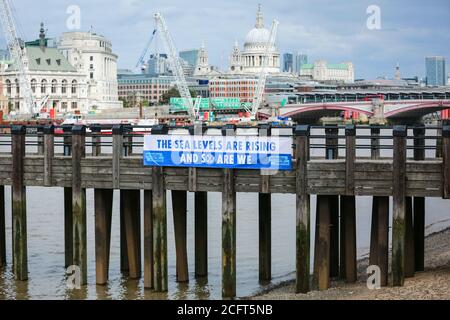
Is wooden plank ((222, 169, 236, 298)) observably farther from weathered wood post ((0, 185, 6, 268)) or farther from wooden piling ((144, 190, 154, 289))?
weathered wood post ((0, 185, 6, 268))

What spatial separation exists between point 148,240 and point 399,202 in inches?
236

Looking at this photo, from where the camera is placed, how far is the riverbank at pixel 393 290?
20.0 m

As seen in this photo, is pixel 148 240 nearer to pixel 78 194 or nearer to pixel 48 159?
pixel 78 194

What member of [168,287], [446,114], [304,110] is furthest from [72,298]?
[446,114]

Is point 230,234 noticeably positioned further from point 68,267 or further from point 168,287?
point 68,267

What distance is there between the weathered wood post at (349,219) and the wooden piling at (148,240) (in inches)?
178

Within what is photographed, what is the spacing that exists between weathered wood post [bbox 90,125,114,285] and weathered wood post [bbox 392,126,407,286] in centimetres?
697

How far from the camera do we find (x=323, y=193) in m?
21.6

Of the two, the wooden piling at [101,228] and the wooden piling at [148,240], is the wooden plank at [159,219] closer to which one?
the wooden piling at [148,240]

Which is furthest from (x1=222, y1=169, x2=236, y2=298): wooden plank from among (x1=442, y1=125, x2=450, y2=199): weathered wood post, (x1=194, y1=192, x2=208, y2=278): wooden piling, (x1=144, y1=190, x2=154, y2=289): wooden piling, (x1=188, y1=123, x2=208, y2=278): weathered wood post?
(x1=442, y1=125, x2=450, y2=199): weathered wood post

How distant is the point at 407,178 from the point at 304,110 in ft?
524

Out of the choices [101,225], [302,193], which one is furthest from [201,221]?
[302,193]

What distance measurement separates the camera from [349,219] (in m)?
23.4
